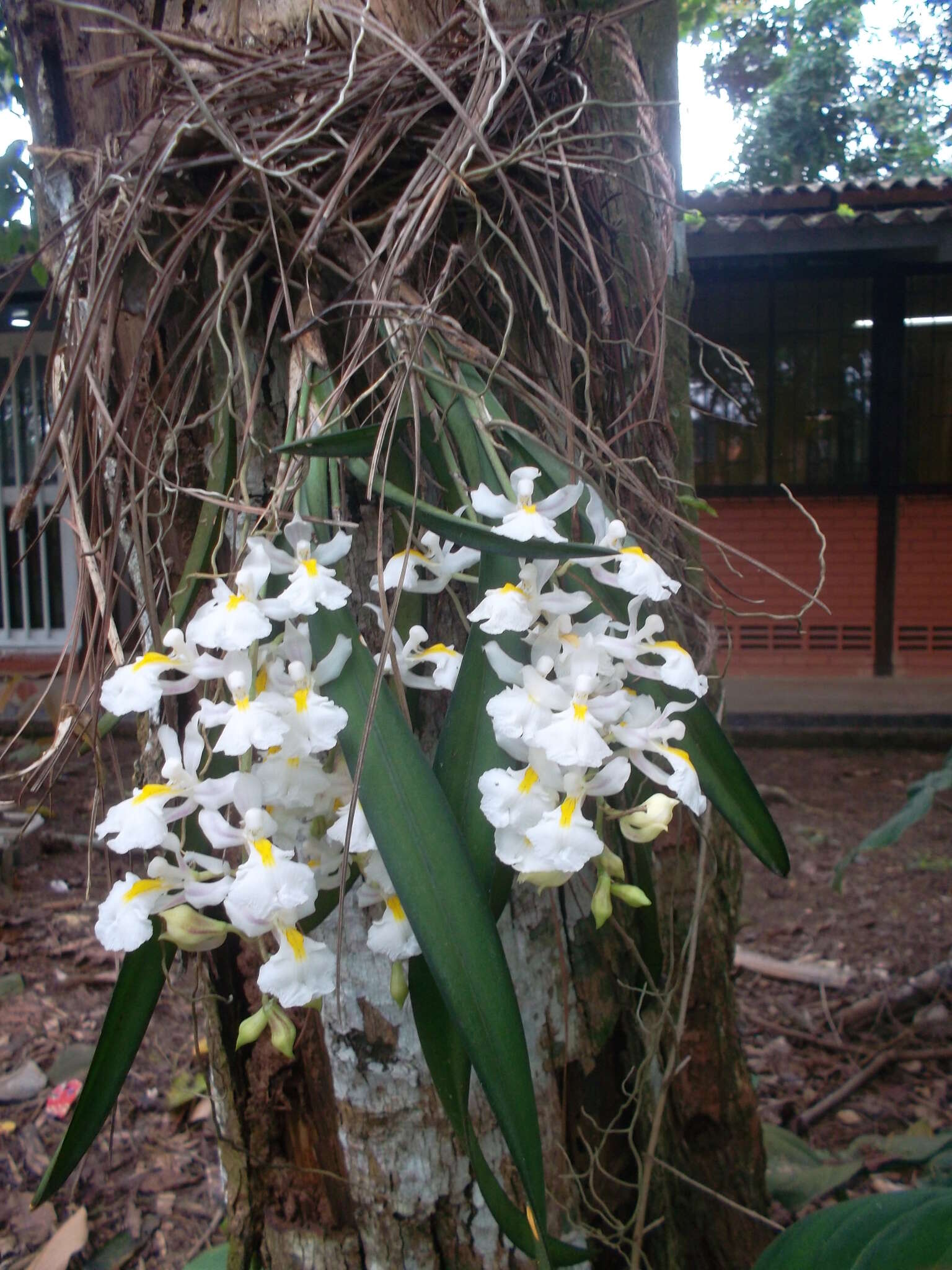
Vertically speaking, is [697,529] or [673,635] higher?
[697,529]

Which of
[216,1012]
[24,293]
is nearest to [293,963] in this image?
[216,1012]

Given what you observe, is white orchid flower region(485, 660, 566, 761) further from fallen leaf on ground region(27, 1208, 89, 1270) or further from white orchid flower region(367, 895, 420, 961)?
fallen leaf on ground region(27, 1208, 89, 1270)

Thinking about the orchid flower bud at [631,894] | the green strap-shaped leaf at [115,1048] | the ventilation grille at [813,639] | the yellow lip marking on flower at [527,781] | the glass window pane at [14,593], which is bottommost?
the ventilation grille at [813,639]

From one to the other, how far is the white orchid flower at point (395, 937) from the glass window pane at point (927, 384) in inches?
221

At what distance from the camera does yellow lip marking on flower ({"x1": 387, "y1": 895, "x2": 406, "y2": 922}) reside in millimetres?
682

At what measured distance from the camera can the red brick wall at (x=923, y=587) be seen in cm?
552

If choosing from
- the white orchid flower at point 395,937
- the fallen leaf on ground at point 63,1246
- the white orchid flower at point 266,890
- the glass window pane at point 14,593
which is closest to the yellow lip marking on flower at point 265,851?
the white orchid flower at point 266,890

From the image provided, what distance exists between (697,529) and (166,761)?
19.7 inches

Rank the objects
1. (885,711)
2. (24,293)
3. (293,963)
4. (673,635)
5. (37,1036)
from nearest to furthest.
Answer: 1. (293,963)
2. (673,635)
3. (37,1036)
4. (24,293)
5. (885,711)

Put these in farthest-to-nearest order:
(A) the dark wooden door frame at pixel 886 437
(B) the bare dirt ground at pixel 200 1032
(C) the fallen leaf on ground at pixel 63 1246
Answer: (A) the dark wooden door frame at pixel 886 437 → (B) the bare dirt ground at pixel 200 1032 → (C) the fallen leaf on ground at pixel 63 1246

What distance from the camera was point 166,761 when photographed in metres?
0.66

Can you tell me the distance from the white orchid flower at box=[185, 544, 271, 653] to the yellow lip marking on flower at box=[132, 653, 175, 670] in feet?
0.09

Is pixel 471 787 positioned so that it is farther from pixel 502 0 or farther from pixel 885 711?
pixel 885 711

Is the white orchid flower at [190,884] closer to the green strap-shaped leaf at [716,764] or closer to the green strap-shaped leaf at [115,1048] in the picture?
the green strap-shaped leaf at [115,1048]
